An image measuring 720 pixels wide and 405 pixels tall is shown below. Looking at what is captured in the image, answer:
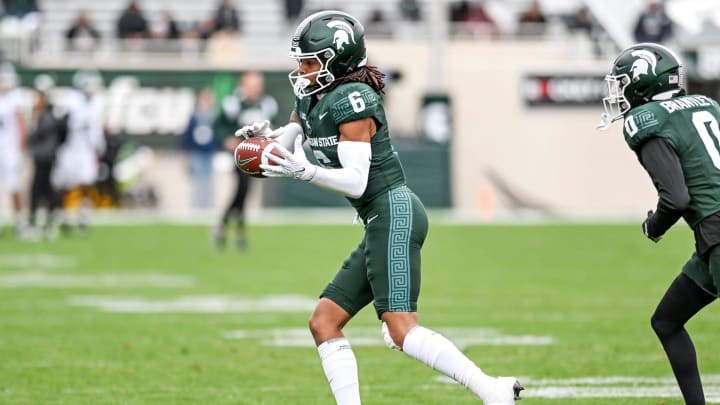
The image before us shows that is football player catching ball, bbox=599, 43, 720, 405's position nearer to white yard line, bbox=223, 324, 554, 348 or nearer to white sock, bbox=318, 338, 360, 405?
white sock, bbox=318, 338, 360, 405

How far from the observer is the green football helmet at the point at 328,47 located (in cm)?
496

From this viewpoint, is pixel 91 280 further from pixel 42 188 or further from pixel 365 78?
pixel 365 78

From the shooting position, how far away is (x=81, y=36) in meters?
21.5

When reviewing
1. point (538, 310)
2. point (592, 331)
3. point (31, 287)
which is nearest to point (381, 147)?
point (592, 331)

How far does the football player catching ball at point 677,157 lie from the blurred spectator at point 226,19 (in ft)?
55.7

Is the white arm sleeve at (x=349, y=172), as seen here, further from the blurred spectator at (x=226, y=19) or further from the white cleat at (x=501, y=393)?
the blurred spectator at (x=226, y=19)

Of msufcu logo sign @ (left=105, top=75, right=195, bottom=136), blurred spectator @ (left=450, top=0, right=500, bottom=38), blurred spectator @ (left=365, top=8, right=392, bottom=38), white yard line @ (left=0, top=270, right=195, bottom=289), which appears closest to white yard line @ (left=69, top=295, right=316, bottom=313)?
white yard line @ (left=0, top=270, right=195, bottom=289)

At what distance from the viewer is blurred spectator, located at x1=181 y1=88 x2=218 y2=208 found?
1905cm

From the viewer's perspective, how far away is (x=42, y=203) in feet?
51.4

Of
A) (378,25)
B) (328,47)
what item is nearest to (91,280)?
(328,47)

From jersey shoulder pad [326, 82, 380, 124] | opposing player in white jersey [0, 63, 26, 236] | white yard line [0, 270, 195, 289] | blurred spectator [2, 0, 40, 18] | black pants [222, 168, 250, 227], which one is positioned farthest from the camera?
blurred spectator [2, 0, 40, 18]

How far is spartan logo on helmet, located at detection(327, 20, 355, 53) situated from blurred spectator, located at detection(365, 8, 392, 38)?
55.8 ft

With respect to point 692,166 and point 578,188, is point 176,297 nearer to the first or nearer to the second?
point 692,166

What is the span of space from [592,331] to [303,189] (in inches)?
507
